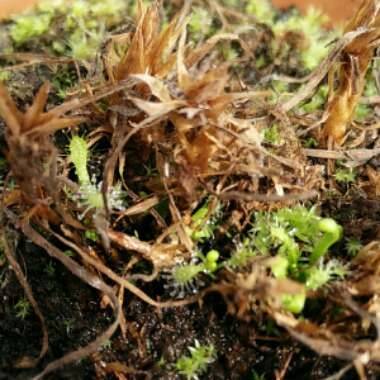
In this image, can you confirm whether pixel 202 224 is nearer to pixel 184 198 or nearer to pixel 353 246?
pixel 184 198

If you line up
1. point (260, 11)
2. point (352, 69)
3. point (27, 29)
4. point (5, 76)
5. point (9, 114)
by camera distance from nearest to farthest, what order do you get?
1. point (9, 114)
2. point (352, 69)
3. point (5, 76)
4. point (27, 29)
5. point (260, 11)

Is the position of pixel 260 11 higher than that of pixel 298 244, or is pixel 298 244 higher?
pixel 260 11

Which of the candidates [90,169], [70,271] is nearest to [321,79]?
[90,169]

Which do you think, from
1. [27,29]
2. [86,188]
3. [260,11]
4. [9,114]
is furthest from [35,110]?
[260,11]

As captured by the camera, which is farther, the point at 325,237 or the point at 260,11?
the point at 260,11

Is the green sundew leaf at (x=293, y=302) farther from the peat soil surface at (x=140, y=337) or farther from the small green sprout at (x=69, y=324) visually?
the small green sprout at (x=69, y=324)

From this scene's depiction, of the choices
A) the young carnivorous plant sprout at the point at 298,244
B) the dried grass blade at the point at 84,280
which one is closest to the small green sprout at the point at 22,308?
the dried grass blade at the point at 84,280
